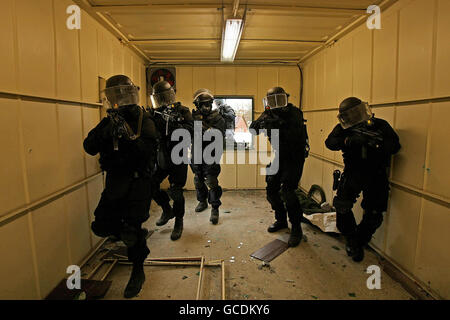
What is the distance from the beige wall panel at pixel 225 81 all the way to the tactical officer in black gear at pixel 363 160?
3.27 metres

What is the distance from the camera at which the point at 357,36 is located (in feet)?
11.1

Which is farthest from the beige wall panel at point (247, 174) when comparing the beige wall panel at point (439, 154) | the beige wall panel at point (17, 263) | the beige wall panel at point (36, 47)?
the beige wall panel at point (17, 263)

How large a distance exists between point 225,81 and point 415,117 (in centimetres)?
395

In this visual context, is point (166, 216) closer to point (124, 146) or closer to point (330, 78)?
point (124, 146)

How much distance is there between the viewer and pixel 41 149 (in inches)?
82.5

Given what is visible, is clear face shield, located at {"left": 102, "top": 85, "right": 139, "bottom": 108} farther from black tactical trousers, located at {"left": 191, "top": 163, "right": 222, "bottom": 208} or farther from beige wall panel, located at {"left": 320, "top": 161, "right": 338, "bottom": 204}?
beige wall panel, located at {"left": 320, "top": 161, "right": 338, "bottom": 204}

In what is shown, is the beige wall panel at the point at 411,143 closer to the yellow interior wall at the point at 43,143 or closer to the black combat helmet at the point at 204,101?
the black combat helmet at the point at 204,101

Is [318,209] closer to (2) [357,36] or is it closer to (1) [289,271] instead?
(1) [289,271]

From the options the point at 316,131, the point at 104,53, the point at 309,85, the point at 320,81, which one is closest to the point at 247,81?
the point at 309,85

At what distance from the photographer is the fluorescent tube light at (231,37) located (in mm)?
3211

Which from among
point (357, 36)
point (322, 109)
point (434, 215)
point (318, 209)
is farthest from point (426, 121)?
point (322, 109)

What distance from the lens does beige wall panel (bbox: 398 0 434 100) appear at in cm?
221

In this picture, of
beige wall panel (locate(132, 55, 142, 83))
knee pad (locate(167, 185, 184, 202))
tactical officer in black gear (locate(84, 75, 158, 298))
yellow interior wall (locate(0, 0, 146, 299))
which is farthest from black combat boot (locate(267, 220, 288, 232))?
beige wall panel (locate(132, 55, 142, 83))

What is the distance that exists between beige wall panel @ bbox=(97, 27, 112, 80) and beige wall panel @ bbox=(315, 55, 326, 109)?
11.6 ft
